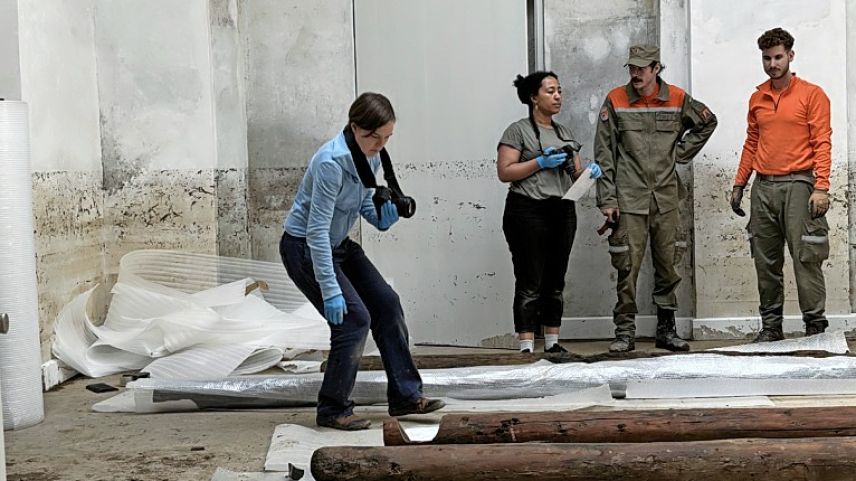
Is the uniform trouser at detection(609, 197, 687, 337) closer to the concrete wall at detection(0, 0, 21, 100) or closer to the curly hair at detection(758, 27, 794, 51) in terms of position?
the curly hair at detection(758, 27, 794, 51)

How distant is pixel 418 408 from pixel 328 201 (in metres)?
1.12

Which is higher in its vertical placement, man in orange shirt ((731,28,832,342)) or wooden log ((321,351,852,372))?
man in orange shirt ((731,28,832,342))

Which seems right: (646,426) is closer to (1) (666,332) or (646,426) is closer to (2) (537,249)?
(2) (537,249)

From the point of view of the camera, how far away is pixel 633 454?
4035 mm

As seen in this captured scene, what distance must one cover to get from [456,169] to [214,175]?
160cm

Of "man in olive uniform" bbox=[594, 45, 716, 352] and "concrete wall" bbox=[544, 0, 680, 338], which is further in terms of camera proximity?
"concrete wall" bbox=[544, 0, 680, 338]

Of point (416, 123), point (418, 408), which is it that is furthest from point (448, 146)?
point (418, 408)

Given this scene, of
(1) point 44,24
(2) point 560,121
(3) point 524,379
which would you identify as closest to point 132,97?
(1) point 44,24

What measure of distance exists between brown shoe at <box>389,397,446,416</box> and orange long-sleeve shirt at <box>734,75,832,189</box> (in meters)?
2.80

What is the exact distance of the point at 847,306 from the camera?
25.3 feet

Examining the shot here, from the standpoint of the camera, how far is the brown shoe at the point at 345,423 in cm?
534

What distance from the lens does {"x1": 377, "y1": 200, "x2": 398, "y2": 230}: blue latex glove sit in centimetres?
531

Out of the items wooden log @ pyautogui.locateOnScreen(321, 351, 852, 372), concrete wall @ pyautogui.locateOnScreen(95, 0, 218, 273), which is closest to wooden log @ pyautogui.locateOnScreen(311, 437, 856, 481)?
wooden log @ pyautogui.locateOnScreen(321, 351, 852, 372)

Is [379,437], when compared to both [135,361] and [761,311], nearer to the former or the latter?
[135,361]
